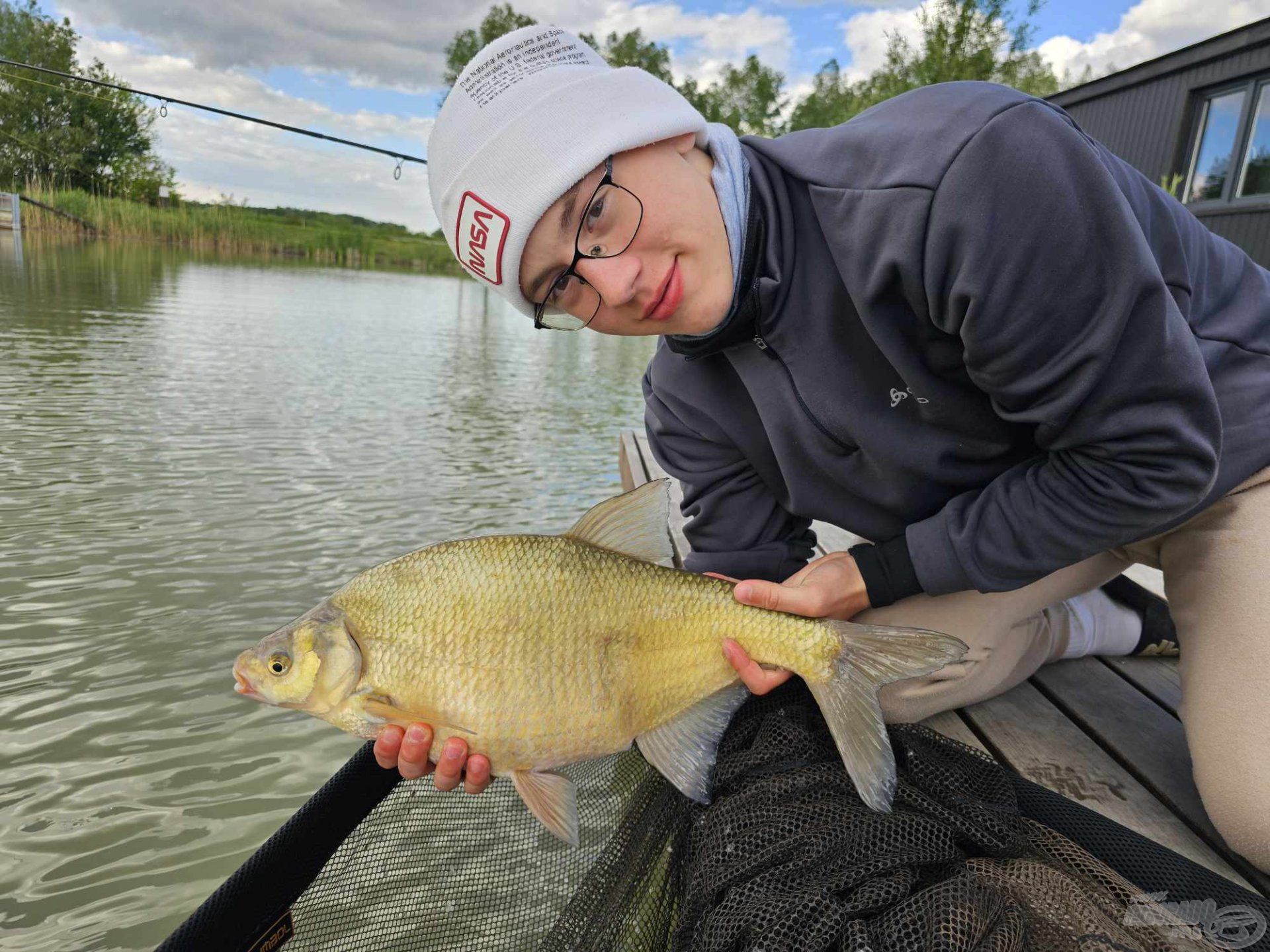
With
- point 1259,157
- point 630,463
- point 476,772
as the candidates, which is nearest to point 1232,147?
point 1259,157

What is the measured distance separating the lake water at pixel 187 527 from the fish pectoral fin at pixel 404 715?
0.95 m

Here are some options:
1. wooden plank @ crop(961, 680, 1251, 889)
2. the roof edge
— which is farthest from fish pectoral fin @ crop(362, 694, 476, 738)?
the roof edge

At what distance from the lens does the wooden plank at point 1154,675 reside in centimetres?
198

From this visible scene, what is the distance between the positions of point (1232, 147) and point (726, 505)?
37.5 ft

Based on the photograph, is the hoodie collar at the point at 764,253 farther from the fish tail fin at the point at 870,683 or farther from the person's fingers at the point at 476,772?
the person's fingers at the point at 476,772

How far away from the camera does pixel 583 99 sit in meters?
1.46

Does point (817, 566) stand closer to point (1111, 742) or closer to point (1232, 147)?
point (1111, 742)

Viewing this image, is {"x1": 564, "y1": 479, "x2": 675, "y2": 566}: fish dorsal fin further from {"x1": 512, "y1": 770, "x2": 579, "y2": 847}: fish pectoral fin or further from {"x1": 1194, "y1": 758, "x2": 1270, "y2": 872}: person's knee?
{"x1": 1194, "y1": 758, "x2": 1270, "y2": 872}: person's knee

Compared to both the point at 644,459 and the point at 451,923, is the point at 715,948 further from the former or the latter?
the point at 644,459

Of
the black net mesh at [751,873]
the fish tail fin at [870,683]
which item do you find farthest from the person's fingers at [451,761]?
the fish tail fin at [870,683]

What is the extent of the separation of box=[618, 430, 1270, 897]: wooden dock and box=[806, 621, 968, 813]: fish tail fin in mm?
571

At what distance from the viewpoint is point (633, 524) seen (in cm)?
151

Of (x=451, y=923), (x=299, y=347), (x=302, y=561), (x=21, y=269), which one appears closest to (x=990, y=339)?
(x=451, y=923)

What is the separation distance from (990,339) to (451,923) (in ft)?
4.39
